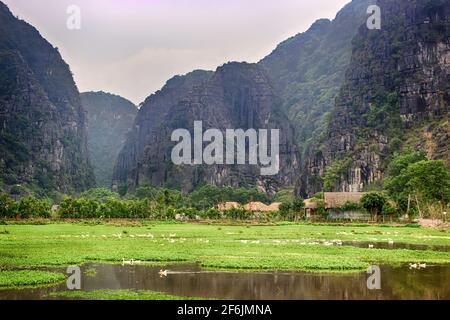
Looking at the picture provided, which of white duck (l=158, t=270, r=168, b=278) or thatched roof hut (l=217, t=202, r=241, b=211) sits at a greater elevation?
white duck (l=158, t=270, r=168, b=278)

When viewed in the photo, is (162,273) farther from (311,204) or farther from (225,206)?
(225,206)

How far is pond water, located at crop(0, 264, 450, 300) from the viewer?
2353 centimetres

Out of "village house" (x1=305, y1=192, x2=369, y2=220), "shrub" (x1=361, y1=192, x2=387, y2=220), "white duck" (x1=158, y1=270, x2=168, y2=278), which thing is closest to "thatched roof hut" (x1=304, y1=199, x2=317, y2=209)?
"village house" (x1=305, y1=192, x2=369, y2=220)

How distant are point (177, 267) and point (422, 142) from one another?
156 metres

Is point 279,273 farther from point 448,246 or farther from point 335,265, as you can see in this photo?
point 448,246

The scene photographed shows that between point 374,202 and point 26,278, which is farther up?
point 374,202

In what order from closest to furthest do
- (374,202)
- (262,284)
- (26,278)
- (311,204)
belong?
(26,278) < (262,284) < (374,202) < (311,204)

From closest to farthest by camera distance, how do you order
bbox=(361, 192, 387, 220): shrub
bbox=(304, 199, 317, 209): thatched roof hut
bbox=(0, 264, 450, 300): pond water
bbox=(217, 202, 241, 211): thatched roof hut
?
bbox=(0, 264, 450, 300): pond water
bbox=(361, 192, 387, 220): shrub
bbox=(217, 202, 241, 211): thatched roof hut
bbox=(304, 199, 317, 209): thatched roof hut

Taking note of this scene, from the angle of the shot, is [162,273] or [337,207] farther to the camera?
[337,207]

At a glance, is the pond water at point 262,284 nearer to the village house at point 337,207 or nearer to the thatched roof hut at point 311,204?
the village house at point 337,207

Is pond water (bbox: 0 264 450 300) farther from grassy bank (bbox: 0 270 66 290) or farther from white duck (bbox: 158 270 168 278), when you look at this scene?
grassy bank (bbox: 0 270 66 290)

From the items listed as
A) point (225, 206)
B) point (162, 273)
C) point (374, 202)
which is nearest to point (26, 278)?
point (162, 273)

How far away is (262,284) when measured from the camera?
26.2 metres
